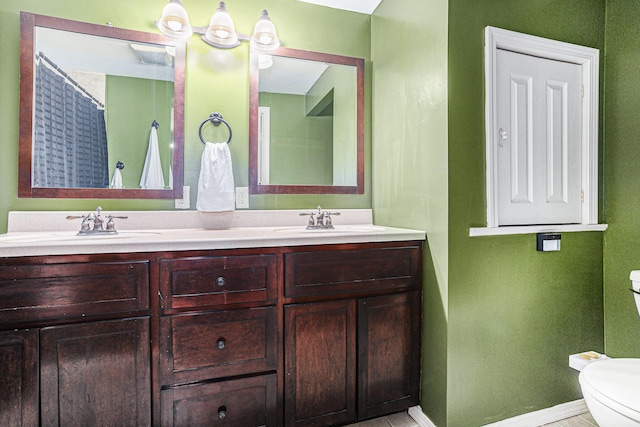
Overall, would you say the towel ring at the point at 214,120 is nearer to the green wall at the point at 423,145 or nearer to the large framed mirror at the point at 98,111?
the large framed mirror at the point at 98,111

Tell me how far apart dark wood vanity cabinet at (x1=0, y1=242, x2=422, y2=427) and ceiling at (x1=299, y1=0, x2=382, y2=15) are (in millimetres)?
1529

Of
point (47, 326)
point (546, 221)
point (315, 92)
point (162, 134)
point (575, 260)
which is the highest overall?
point (315, 92)

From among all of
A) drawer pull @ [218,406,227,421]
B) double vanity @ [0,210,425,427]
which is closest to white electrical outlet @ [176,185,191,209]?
double vanity @ [0,210,425,427]

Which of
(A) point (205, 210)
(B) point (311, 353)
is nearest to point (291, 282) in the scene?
(B) point (311, 353)

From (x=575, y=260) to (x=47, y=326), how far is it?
7.72 ft

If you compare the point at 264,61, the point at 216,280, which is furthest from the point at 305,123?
the point at 216,280

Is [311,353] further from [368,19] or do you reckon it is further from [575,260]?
[368,19]

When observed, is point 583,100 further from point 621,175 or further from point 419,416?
point 419,416

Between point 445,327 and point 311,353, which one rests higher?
point 445,327

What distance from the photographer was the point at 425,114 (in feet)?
5.58

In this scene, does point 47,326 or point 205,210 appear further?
point 205,210

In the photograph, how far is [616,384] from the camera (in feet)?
3.83

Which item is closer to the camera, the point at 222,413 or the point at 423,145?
the point at 222,413

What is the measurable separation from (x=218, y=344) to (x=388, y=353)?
79 centimetres
